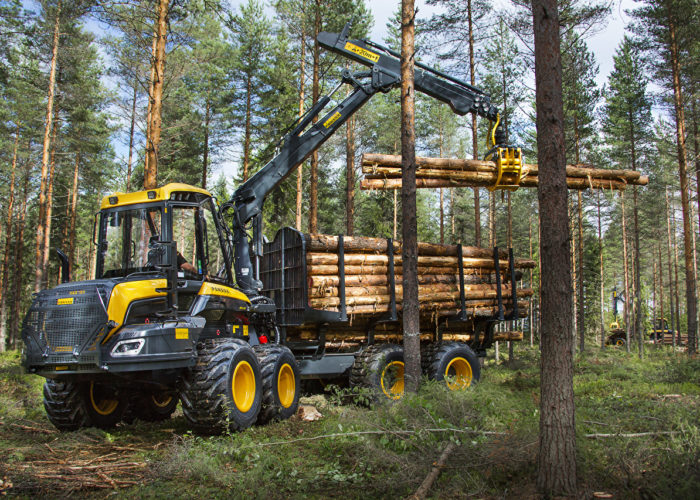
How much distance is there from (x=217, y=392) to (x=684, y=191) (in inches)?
779

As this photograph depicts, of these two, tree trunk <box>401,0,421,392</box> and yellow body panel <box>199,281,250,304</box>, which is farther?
tree trunk <box>401,0,421,392</box>

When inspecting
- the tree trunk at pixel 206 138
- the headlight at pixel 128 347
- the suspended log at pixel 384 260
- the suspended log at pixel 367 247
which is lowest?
the headlight at pixel 128 347

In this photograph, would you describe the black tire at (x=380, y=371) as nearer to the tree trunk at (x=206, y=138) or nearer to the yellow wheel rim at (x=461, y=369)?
the yellow wheel rim at (x=461, y=369)

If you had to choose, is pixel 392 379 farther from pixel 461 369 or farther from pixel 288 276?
pixel 288 276

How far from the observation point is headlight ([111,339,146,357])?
20.1ft

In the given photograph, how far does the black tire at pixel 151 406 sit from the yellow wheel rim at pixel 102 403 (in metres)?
0.34

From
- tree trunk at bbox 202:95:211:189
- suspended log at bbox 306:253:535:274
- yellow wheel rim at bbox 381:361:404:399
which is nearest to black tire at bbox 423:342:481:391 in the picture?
yellow wheel rim at bbox 381:361:404:399

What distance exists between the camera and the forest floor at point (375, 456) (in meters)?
4.59

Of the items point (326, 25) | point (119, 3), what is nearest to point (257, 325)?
point (119, 3)

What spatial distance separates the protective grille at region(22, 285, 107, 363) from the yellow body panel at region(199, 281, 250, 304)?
4.82ft

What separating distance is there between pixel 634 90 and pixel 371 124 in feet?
46.2

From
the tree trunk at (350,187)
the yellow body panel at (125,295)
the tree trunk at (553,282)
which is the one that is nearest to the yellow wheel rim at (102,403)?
the yellow body panel at (125,295)

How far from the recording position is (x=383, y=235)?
29.7m

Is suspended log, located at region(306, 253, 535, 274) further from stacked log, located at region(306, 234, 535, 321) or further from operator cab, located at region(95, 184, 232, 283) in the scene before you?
operator cab, located at region(95, 184, 232, 283)
